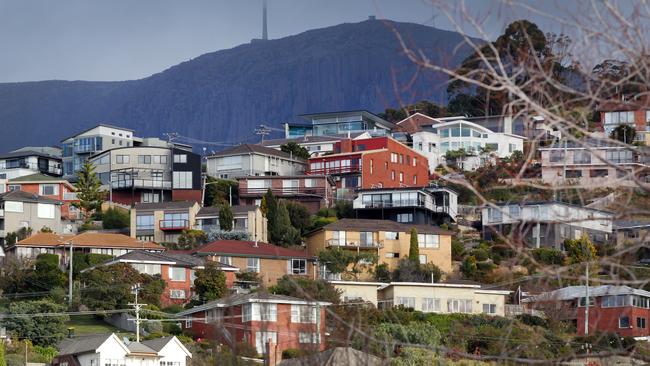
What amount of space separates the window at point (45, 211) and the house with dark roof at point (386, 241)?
1858cm

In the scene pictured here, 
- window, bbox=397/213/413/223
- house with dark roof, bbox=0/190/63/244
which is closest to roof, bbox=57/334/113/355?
house with dark roof, bbox=0/190/63/244

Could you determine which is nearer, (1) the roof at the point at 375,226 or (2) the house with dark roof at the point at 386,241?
(2) the house with dark roof at the point at 386,241

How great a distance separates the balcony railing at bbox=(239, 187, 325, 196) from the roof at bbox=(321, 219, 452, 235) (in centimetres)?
1266

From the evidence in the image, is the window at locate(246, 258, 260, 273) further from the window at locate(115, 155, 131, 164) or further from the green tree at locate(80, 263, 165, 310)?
the window at locate(115, 155, 131, 164)

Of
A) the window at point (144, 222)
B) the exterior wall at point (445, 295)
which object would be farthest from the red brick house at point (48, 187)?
the exterior wall at point (445, 295)

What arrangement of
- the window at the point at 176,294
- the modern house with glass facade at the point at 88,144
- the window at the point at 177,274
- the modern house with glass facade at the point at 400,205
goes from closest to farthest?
1. the window at the point at 176,294
2. the window at the point at 177,274
3. the modern house with glass facade at the point at 400,205
4. the modern house with glass facade at the point at 88,144

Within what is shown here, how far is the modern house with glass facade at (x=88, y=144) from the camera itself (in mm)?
116250

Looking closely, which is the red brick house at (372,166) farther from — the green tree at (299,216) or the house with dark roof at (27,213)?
the house with dark roof at (27,213)

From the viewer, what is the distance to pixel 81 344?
180ft

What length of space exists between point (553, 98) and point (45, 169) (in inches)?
4432

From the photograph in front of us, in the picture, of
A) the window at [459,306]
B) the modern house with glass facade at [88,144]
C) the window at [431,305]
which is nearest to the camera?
the window at [459,306]

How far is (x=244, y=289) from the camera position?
7025 cm

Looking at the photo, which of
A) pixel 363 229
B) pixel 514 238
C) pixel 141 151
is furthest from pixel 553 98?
pixel 141 151

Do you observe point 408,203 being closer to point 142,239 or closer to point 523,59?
point 142,239
